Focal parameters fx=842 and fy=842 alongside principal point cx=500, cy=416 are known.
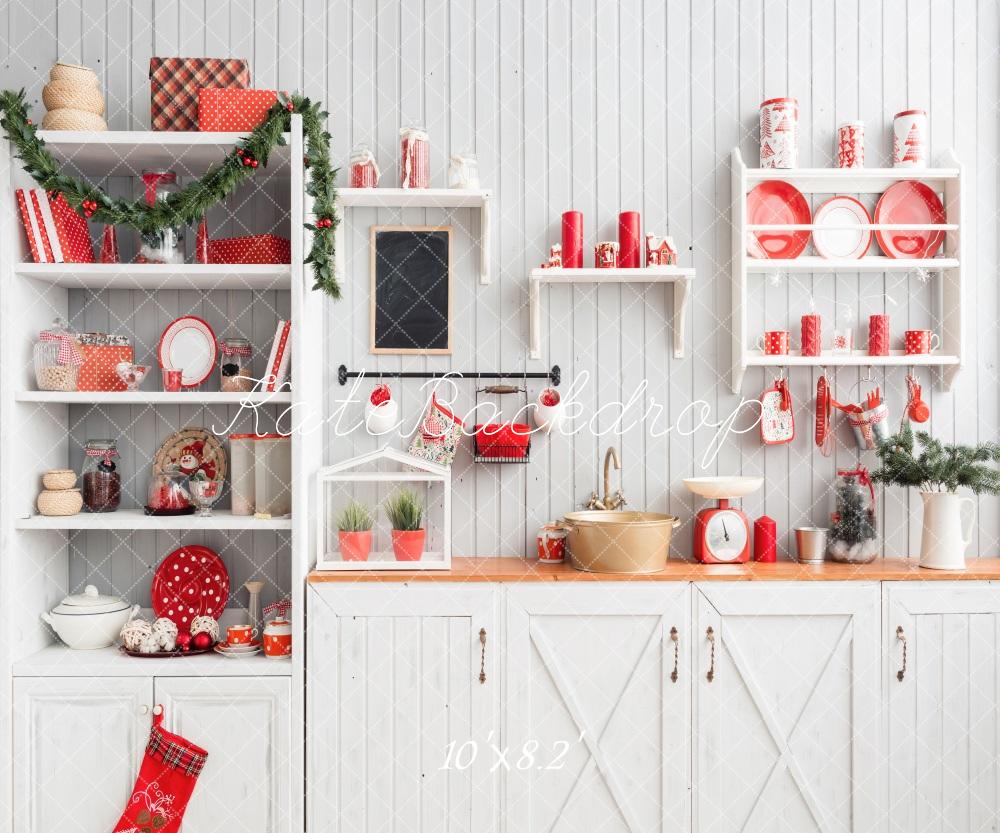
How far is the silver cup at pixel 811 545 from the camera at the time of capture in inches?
101

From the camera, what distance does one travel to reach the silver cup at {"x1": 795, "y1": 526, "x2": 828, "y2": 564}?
2.57m

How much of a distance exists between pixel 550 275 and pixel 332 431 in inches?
33.5

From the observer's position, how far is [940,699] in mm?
2350

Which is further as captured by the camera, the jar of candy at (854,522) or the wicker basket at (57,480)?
the jar of candy at (854,522)

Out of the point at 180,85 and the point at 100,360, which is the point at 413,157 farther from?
the point at 100,360

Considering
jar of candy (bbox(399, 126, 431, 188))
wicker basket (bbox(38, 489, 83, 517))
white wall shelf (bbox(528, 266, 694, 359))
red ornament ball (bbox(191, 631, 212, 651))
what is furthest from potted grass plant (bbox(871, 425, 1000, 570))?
wicker basket (bbox(38, 489, 83, 517))

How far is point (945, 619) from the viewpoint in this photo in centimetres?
234

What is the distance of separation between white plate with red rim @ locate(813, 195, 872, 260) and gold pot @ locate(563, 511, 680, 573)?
104 centimetres

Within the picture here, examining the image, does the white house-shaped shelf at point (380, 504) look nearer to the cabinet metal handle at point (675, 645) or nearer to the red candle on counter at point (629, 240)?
the cabinet metal handle at point (675, 645)

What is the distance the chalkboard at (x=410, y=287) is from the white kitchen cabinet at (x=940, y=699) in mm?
1547

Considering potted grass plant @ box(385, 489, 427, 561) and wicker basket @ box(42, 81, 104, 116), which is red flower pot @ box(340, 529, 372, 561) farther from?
wicker basket @ box(42, 81, 104, 116)

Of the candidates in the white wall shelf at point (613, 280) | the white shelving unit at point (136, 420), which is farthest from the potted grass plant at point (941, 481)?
the white shelving unit at point (136, 420)

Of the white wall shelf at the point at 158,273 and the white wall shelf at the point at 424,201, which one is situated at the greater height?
the white wall shelf at the point at 424,201

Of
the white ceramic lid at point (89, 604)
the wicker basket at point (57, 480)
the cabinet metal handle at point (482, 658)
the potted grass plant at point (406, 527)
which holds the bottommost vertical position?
the cabinet metal handle at point (482, 658)
